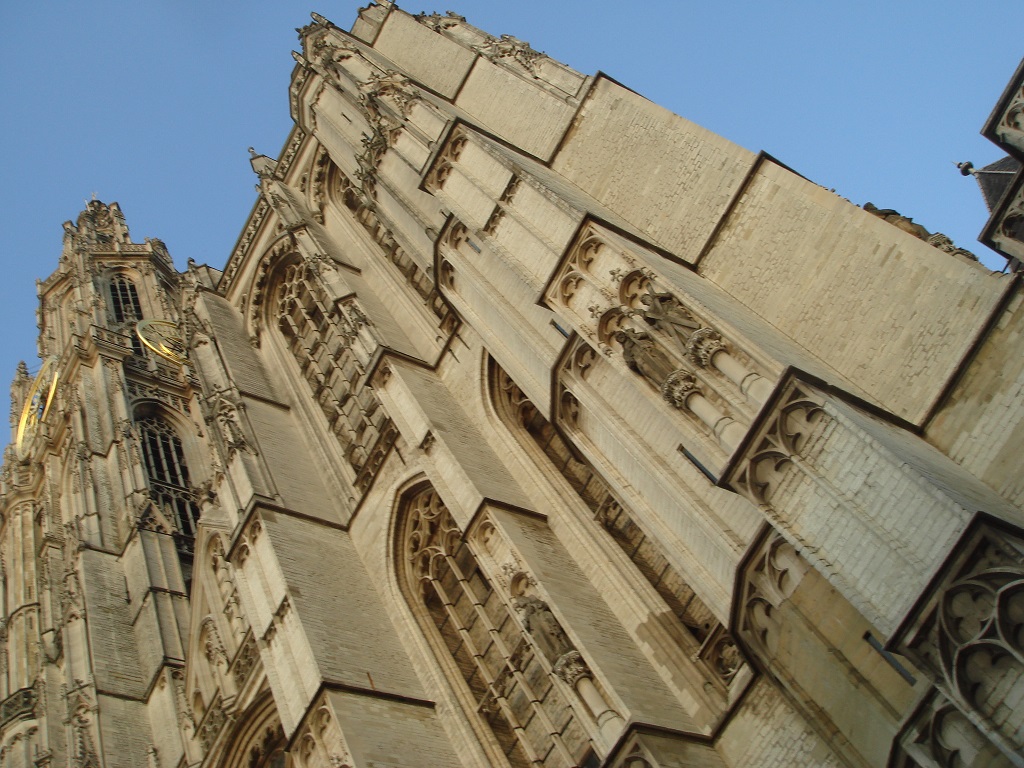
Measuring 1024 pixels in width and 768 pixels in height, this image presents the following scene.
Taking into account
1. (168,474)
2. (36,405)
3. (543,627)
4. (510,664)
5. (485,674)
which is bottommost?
(36,405)

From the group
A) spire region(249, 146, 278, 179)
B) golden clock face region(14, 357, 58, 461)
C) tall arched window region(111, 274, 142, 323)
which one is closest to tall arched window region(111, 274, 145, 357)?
tall arched window region(111, 274, 142, 323)

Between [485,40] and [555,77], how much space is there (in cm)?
336

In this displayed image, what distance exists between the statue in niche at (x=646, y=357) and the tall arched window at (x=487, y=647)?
2791 millimetres

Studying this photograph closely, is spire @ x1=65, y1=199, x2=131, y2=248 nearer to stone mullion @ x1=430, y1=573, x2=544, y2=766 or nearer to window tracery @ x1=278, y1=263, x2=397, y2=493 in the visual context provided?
window tracery @ x1=278, y1=263, x2=397, y2=493

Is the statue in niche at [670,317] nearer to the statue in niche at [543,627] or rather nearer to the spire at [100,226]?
the statue in niche at [543,627]

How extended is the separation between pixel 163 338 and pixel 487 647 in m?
29.0

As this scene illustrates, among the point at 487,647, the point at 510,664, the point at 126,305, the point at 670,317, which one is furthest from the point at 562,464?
the point at 126,305

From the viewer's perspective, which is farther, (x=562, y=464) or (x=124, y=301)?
(x=124, y=301)

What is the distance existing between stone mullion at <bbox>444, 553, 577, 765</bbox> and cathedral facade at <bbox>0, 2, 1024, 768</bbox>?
0.15 ft

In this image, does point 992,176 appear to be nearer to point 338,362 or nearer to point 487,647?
point 487,647

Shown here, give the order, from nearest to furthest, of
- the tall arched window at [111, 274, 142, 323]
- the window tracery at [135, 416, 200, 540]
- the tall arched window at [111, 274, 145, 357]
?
the window tracery at [135, 416, 200, 540]
the tall arched window at [111, 274, 145, 357]
the tall arched window at [111, 274, 142, 323]

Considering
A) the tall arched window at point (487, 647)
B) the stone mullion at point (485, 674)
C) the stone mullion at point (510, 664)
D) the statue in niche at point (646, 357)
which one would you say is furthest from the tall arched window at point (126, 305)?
the statue in niche at point (646, 357)

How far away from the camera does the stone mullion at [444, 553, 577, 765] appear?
10312 millimetres

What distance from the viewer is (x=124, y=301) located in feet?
140
